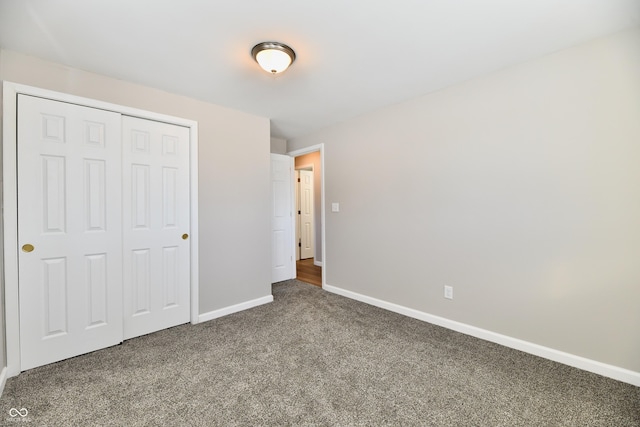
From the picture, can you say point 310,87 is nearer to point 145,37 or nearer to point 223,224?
point 145,37

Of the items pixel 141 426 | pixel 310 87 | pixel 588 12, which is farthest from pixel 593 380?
pixel 310 87

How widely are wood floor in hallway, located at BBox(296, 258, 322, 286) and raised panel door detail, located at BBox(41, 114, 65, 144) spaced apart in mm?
3279

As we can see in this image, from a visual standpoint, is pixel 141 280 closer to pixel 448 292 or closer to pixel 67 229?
pixel 67 229

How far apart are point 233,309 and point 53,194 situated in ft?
6.21

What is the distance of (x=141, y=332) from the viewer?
2434 millimetres

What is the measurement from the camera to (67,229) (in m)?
2.06

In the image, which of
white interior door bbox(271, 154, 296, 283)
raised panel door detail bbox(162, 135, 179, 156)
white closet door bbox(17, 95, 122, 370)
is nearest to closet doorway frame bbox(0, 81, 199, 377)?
white closet door bbox(17, 95, 122, 370)

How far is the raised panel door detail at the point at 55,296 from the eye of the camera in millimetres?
1988

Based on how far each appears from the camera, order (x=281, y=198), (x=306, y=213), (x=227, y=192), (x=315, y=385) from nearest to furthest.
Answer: (x=315, y=385) → (x=227, y=192) → (x=281, y=198) → (x=306, y=213)

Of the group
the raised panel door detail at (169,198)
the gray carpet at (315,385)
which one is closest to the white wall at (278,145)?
the raised panel door detail at (169,198)

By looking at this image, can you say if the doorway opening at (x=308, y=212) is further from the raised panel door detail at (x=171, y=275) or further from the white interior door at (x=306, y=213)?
the raised panel door detail at (x=171, y=275)

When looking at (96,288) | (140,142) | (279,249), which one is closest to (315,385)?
(96,288)

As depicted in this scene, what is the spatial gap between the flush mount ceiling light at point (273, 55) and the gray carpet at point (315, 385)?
220 centimetres

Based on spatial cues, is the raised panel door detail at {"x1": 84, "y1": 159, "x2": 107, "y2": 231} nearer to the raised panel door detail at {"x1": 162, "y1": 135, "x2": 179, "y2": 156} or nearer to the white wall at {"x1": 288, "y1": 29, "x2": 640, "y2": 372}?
the raised panel door detail at {"x1": 162, "y1": 135, "x2": 179, "y2": 156}
